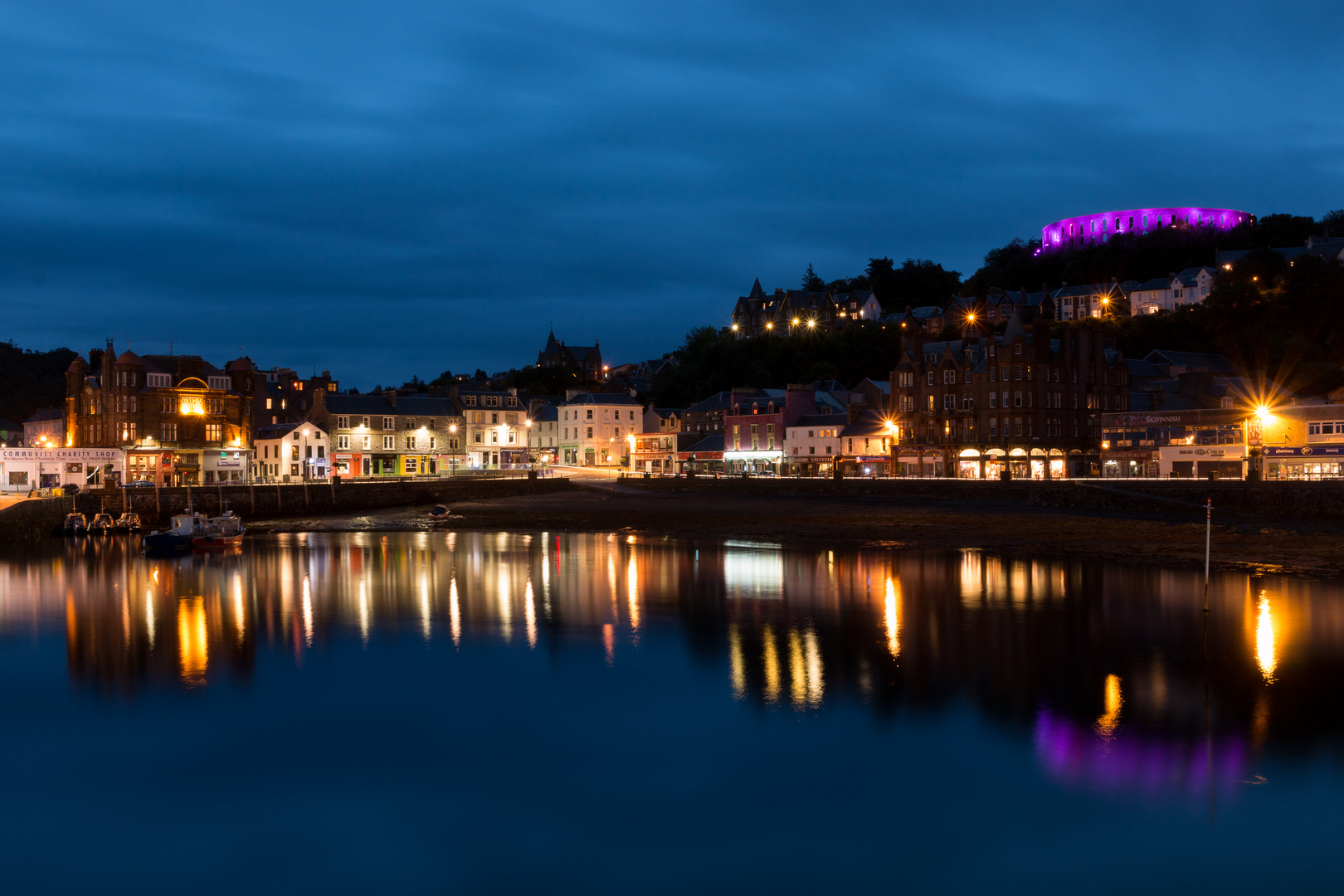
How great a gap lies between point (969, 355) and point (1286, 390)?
76.3ft

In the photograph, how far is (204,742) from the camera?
16.8 metres

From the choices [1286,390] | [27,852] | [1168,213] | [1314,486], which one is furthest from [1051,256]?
[27,852]

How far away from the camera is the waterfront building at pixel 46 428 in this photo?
93.9m

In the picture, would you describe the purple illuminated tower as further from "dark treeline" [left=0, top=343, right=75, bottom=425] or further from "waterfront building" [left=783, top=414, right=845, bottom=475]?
"dark treeline" [left=0, top=343, right=75, bottom=425]

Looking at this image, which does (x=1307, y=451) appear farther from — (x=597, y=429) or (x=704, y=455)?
(x=597, y=429)

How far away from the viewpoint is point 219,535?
158 ft

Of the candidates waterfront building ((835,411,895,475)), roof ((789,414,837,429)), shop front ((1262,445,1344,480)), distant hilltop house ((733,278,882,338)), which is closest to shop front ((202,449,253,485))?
roof ((789,414,837,429))

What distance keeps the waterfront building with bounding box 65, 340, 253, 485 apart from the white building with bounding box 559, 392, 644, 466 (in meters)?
29.0

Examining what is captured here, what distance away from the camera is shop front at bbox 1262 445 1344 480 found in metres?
54.9

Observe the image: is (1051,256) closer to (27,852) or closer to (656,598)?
(656,598)

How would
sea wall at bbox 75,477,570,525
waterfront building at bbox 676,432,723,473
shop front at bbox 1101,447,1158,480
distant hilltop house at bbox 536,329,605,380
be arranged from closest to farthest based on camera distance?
sea wall at bbox 75,477,570,525
shop front at bbox 1101,447,1158,480
waterfront building at bbox 676,432,723,473
distant hilltop house at bbox 536,329,605,380

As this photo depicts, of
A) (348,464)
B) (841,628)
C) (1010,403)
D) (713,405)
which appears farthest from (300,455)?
(841,628)

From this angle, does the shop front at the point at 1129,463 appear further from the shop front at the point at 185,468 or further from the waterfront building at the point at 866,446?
the shop front at the point at 185,468

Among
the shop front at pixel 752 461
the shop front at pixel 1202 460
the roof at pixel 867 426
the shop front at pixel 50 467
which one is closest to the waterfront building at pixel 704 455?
the shop front at pixel 752 461
